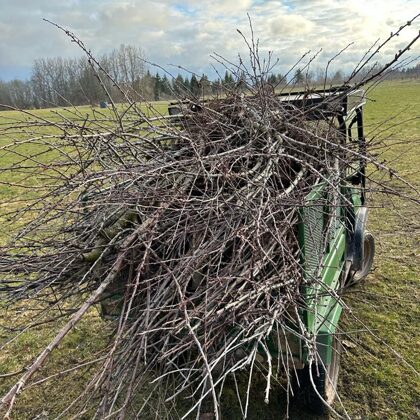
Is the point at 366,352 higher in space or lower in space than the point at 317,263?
lower

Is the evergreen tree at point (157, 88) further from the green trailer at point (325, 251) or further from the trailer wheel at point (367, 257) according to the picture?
the trailer wheel at point (367, 257)

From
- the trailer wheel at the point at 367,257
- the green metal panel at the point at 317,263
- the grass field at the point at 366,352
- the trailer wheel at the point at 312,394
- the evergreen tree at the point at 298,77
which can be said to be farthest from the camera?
the trailer wheel at the point at 367,257

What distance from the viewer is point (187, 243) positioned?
248 cm

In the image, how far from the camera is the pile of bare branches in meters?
1.99

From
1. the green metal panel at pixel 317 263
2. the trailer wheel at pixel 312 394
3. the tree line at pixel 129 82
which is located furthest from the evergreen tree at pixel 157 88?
the trailer wheel at pixel 312 394

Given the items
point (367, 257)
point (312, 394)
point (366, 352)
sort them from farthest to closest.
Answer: point (367, 257), point (366, 352), point (312, 394)

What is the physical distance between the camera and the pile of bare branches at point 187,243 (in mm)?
1994

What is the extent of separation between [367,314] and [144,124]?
2.82m

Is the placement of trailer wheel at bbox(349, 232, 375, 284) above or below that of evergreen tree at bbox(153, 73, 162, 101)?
below

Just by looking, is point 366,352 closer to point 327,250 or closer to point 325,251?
point 327,250

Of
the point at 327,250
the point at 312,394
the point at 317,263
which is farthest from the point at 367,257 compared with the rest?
the point at 317,263

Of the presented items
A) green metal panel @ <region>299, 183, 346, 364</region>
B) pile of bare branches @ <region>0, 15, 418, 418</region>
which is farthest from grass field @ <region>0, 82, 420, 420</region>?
pile of bare branches @ <region>0, 15, 418, 418</region>

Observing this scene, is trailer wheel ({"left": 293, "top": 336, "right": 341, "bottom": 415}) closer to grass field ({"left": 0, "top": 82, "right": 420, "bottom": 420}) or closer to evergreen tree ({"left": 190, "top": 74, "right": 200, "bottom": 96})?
grass field ({"left": 0, "top": 82, "right": 420, "bottom": 420})

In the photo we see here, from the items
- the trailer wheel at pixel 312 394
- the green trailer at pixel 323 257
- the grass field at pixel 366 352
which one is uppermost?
the green trailer at pixel 323 257
